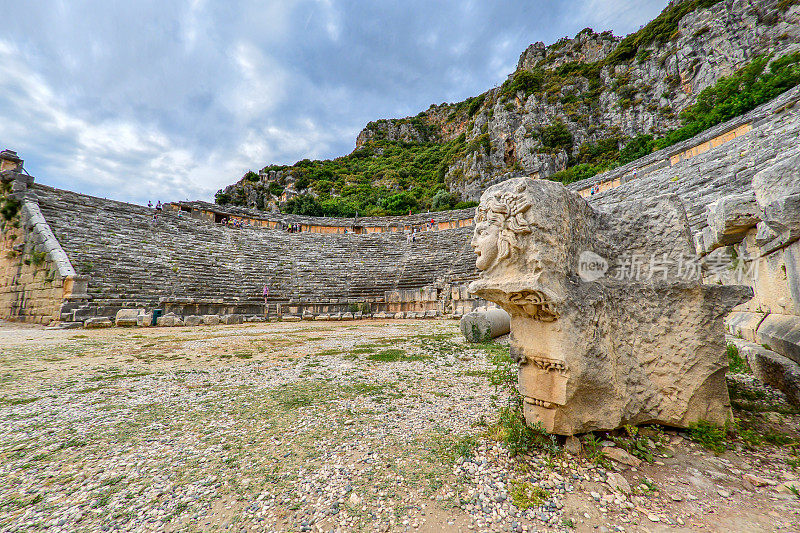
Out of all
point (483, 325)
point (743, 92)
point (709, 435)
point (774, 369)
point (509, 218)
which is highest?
point (743, 92)

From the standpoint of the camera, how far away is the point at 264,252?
62.7 feet

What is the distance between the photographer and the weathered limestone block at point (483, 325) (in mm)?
7102

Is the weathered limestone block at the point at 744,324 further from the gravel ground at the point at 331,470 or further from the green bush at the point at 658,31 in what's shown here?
the green bush at the point at 658,31

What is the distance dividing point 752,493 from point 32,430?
5757 mm

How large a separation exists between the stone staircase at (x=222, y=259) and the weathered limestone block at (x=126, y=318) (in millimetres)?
699

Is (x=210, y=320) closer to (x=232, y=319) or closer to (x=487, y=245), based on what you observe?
(x=232, y=319)

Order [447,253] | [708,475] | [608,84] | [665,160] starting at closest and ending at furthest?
1. [708,475]
2. [665,160]
3. [447,253]
4. [608,84]

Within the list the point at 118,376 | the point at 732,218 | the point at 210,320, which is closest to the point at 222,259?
the point at 210,320

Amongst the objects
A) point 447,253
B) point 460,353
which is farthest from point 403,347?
point 447,253

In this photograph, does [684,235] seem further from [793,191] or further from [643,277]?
[793,191]

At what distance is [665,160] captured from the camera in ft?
51.9

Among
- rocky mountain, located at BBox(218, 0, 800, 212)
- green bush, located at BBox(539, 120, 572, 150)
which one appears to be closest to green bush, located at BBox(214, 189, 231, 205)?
rocky mountain, located at BBox(218, 0, 800, 212)

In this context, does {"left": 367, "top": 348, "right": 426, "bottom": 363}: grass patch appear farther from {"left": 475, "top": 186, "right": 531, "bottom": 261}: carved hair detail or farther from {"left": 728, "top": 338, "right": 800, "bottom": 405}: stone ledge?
{"left": 728, "top": 338, "right": 800, "bottom": 405}: stone ledge

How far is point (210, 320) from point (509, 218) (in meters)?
14.6
